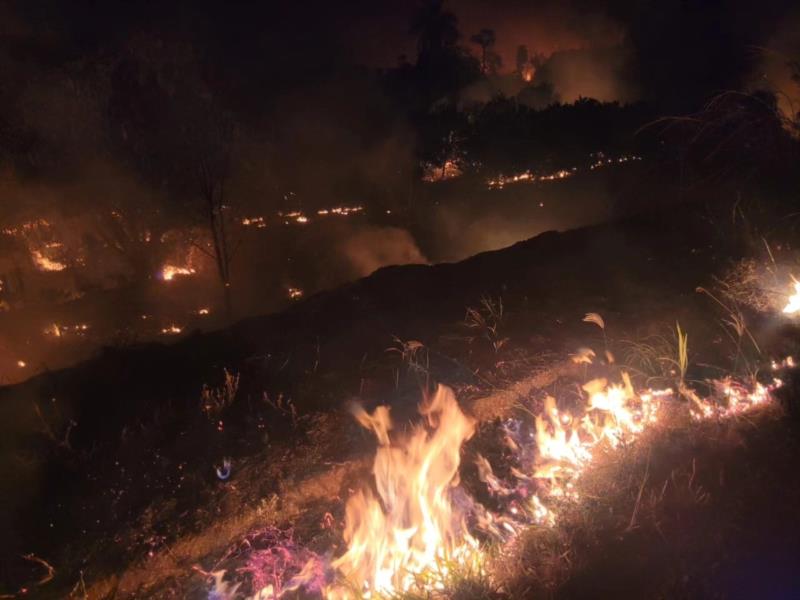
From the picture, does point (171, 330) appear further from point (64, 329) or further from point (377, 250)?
point (377, 250)

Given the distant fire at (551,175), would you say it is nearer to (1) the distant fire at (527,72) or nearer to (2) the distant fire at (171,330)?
(2) the distant fire at (171,330)

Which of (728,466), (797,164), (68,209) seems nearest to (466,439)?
(728,466)

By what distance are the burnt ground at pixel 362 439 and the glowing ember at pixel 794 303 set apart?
139 mm

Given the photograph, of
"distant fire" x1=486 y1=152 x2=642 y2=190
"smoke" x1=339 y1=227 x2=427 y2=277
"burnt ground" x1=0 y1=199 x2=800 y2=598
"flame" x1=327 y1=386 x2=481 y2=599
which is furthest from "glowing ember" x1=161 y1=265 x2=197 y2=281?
"distant fire" x1=486 y1=152 x2=642 y2=190

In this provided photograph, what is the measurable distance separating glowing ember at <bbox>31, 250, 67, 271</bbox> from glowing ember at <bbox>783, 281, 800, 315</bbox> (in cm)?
1037

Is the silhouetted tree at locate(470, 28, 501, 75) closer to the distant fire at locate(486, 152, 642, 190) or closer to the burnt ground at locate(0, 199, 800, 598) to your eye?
the distant fire at locate(486, 152, 642, 190)

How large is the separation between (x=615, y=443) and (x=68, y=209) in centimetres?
942

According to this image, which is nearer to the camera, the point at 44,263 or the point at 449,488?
the point at 449,488

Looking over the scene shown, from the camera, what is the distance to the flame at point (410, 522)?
9.48ft

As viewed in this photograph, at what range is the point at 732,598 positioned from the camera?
2.49 meters

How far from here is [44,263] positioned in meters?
9.11

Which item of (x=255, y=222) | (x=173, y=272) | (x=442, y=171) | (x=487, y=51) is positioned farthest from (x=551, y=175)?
(x=487, y=51)

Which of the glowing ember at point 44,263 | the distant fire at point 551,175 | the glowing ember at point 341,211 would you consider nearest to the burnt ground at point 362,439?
the glowing ember at point 44,263

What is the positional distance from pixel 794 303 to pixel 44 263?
10.6m
